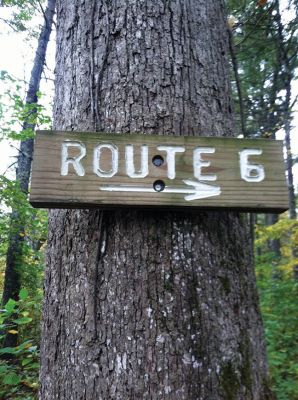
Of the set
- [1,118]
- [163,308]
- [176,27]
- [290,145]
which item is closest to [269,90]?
[290,145]

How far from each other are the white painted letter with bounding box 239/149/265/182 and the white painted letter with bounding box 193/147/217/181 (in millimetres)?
96

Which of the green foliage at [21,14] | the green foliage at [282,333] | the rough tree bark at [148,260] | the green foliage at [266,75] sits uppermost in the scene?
the green foliage at [21,14]

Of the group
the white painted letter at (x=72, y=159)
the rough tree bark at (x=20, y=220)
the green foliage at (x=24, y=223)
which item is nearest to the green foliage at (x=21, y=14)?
the rough tree bark at (x=20, y=220)

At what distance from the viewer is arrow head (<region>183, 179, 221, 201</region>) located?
106 centimetres

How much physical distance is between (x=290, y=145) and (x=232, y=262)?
35.6ft

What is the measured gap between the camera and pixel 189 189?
1.06 meters

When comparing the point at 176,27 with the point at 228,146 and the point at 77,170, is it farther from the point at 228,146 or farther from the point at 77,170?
the point at 77,170

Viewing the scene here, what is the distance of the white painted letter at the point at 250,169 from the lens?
112cm

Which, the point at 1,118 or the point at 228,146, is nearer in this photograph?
the point at 228,146

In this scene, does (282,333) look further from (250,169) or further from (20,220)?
(20,220)

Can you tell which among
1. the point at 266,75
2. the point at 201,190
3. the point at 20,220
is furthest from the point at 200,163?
the point at 266,75

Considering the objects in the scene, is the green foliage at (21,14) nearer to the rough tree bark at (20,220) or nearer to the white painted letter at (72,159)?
the rough tree bark at (20,220)

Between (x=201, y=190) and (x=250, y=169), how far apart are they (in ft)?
0.60

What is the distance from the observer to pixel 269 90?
834cm
